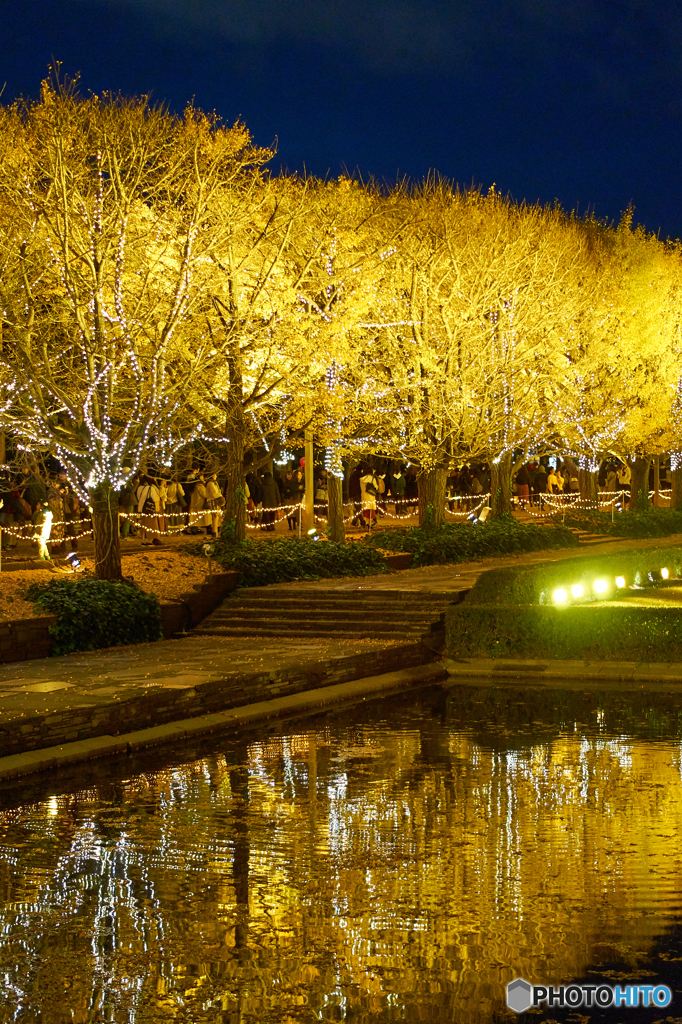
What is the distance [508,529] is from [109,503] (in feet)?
44.9

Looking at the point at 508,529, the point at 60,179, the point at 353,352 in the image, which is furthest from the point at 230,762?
the point at 508,529

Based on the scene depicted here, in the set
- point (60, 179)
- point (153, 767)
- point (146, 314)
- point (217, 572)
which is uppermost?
point (60, 179)

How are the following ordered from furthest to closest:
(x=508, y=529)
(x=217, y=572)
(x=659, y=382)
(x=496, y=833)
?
Answer: 1. (x=659, y=382)
2. (x=508, y=529)
3. (x=217, y=572)
4. (x=496, y=833)

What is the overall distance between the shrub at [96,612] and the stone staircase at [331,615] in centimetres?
133

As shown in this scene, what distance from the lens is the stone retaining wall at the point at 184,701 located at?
11.4 metres

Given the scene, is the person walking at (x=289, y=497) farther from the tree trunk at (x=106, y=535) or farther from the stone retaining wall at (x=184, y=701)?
the stone retaining wall at (x=184, y=701)

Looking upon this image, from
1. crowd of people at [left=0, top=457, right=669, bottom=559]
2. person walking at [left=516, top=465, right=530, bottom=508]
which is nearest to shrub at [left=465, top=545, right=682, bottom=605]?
crowd of people at [left=0, top=457, right=669, bottom=559]

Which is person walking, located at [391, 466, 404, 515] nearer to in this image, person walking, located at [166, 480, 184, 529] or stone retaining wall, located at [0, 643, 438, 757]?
person walking, located at [166, 480, 184, 529]

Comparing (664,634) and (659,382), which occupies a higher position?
(659,382)

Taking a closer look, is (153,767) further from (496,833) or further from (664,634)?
(664,634)

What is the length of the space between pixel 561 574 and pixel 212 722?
10984mm

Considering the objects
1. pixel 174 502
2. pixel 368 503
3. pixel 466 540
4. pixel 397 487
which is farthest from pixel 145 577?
pixel 397 487

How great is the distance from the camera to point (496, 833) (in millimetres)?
8875

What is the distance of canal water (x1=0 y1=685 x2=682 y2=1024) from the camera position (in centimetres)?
600
